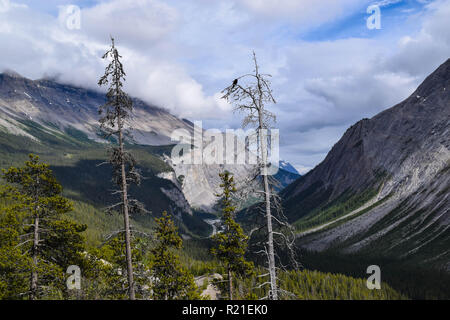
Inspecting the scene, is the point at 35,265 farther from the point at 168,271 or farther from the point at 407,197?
the point at 407,197

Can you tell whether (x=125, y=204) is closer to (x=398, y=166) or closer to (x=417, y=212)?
(x=417, y=212)

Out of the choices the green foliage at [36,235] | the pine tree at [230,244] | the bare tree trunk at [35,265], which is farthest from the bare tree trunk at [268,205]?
the bare tree trunk at [35,265]

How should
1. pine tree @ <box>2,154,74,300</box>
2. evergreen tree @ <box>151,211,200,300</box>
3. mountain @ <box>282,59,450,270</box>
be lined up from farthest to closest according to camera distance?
mountain @ <box>282,59,450,270</box> → evergreen tree @ <box>151,211,200,300</box> → pine tree @ <box>2,154,74,300</box>

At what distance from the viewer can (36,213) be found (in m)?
24.5

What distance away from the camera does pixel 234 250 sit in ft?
101

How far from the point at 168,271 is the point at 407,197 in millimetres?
139217

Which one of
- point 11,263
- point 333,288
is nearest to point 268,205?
point 11,263

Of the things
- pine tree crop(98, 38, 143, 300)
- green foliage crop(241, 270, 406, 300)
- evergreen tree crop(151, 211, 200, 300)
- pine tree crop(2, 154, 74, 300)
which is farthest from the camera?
green foliage crop(241, 270, 406, 300)

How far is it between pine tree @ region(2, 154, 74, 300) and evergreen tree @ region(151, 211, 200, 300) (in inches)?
387

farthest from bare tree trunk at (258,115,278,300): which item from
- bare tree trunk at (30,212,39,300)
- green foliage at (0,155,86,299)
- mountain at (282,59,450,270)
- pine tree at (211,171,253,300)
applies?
mountain at (282,59,450,270)

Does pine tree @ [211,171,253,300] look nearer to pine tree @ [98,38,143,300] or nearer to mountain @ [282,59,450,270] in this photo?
pine tree @ [98,38,143,300]

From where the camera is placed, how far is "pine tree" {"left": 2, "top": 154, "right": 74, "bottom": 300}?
23734 mm

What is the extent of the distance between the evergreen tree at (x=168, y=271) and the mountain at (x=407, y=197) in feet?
284
